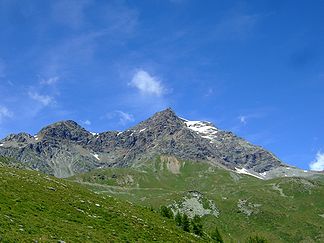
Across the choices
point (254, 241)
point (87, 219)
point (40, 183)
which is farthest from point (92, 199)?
point (254, 241)

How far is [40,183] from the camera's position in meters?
52.4

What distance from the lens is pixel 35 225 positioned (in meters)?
34.8

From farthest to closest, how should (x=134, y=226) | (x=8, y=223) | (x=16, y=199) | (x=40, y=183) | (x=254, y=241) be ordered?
1. (x=254, y=241)
2. (x=40, y=183)
3. (x=134, y=226)
4. (x=16, y=199)
5. (x=8, y=223)

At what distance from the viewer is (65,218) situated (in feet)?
134

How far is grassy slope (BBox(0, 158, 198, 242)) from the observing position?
33.8 meters

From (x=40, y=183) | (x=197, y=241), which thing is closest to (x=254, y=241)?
(x=197, y=241)

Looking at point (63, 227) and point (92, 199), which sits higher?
point (92, 199)

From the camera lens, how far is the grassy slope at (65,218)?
111 ft

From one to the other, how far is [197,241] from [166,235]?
6957 mm

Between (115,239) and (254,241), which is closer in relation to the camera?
(115,239)

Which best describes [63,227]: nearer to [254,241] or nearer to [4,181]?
[4,181]

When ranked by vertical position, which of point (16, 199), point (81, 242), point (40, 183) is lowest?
point (81, 242)

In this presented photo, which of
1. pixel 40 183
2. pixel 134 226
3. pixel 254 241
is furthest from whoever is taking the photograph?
pixel 254 241

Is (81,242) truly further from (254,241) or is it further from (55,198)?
(254,241)
